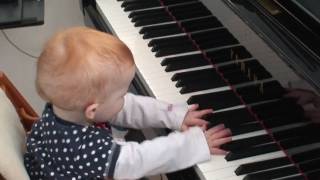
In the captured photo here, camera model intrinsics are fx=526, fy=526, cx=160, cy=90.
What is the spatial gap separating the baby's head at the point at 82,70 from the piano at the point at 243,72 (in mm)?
238

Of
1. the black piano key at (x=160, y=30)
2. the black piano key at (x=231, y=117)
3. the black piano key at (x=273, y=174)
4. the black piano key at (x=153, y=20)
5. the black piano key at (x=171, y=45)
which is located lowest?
the black piano key at (x=273, y=174)

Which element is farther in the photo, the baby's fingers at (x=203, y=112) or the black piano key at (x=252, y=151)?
the baby's fingers at (x=203, y=112)

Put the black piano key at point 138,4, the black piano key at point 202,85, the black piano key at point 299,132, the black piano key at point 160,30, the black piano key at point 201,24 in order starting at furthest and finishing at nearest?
the black piano key at point 138,4 → the black piano key at point 160,30 → the black piano key at point 201,24 → the black piano key at point 202,85 → the black piano key at point 299,132

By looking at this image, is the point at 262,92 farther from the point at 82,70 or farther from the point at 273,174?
the point at 82,70

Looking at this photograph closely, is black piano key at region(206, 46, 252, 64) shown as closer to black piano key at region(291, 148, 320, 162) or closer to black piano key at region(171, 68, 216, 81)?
black piano key at region(171, 68, 216, 81)

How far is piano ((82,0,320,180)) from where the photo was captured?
113 centimetres

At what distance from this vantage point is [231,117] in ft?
4.32

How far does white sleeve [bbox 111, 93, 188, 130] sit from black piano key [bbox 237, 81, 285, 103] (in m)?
0.16

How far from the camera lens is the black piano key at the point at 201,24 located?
1.54m

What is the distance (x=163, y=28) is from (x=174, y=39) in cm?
8

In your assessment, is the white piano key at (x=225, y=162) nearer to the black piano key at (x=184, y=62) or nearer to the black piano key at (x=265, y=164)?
the black piano key at (x=265, y=164)

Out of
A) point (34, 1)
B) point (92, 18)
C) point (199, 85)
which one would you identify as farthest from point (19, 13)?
point (199, 85)

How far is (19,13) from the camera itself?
2105 millimetres

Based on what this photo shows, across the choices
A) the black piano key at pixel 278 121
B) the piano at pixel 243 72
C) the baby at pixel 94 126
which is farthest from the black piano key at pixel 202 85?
the black piano key at pixel 278 121
